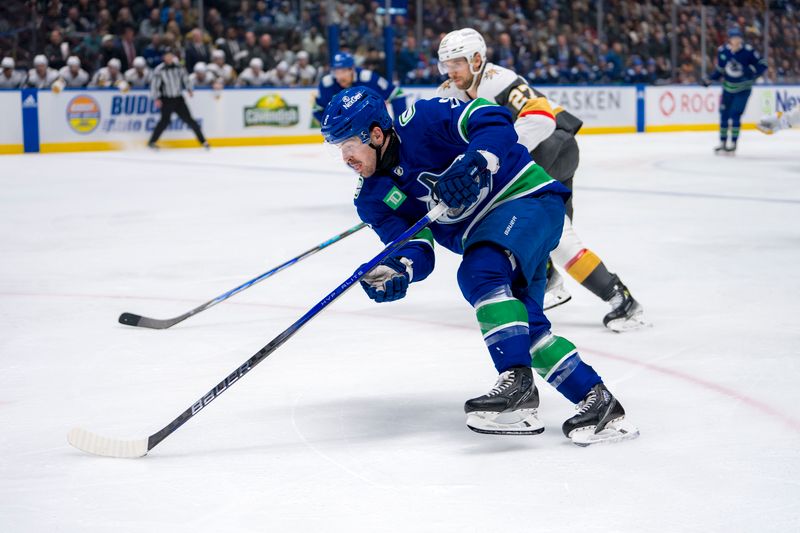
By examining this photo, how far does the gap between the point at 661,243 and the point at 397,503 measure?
4.17 m

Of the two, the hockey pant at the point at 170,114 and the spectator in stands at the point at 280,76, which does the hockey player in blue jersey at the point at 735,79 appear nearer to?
the spectator in stands at the point at 280,76

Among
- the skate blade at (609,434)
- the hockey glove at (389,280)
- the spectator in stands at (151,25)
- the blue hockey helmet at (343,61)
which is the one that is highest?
the spectator in stands at (151,25)

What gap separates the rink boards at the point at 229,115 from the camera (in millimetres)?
13930

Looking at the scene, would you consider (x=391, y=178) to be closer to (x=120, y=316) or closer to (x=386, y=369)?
(x=386, y=369)

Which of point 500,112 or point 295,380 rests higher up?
point 500,112

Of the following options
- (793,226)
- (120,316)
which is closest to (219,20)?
(793,226)

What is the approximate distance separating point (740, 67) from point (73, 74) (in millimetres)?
8025

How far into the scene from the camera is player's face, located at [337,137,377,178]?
269 centimetres

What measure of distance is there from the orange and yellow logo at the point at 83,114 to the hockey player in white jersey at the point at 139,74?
61 centimetres

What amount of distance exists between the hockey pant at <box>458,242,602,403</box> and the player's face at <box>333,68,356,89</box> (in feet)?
17.2

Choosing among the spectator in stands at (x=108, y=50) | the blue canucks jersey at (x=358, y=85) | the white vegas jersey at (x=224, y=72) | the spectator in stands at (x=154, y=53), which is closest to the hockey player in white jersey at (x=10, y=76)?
the spectator in stands at (x=108, y=50)

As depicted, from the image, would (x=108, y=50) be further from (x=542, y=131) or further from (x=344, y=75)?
(x=542, y=131)

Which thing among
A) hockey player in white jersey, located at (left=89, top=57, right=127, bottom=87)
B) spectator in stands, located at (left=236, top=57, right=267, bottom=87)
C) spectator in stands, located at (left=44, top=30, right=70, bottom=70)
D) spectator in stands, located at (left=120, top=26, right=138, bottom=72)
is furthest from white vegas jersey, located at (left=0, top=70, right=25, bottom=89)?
spectator in stands, located at (left=236, top=57, right=267, bottom=87)

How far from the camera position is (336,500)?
228 centimetres
